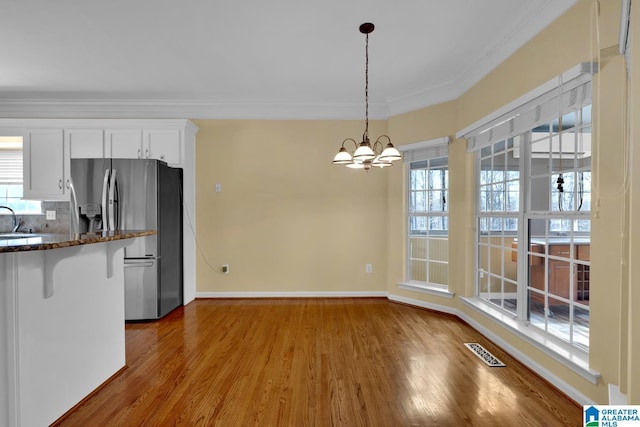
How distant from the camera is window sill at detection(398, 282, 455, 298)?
379 cm

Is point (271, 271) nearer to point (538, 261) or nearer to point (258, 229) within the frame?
point (258, 229)

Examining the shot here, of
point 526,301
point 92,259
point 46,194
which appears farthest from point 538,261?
point 46,194

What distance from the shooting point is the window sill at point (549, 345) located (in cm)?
194

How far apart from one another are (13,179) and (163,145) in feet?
6.80

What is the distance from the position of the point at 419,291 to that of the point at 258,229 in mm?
2382

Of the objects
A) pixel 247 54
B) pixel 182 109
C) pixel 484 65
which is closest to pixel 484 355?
pixel 484 65

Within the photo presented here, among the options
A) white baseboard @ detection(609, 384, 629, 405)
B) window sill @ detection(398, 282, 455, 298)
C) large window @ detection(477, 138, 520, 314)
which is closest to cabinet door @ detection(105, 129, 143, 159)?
window sill @ detection(398, 282, 455, 298)

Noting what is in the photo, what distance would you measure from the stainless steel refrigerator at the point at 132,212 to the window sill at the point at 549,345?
367 centimetres

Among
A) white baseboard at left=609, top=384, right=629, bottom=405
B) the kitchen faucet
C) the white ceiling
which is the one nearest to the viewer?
white baseboard at left=609, top=384, right=629, bottom=405

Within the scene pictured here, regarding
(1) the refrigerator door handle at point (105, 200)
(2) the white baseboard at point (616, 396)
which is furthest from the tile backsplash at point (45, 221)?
(2) the white baseboard at point (616, 396)

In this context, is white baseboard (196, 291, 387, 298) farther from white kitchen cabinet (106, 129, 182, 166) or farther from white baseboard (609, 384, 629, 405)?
white baseboard (609, 384, 629, 405)

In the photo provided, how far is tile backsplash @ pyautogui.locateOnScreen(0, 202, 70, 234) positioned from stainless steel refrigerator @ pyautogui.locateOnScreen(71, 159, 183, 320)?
1.09 meters

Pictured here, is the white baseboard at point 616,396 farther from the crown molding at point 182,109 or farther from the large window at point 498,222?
the crown molding at point 182,109

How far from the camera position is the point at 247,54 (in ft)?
10.2
